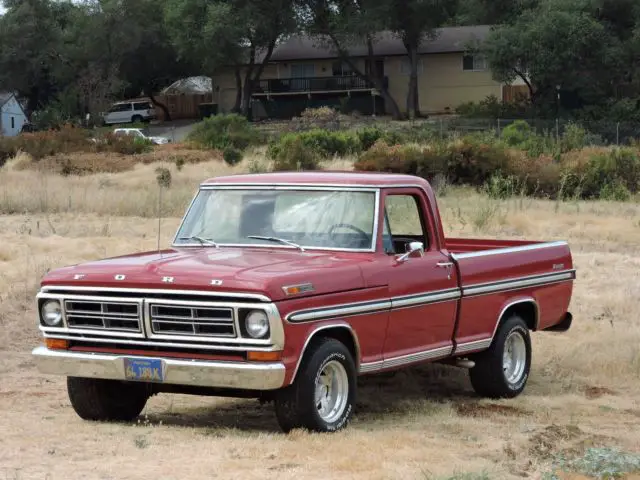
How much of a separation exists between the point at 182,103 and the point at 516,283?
72.1m

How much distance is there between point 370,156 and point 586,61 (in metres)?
32.2

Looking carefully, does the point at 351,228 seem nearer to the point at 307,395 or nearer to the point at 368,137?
the point at 307,395

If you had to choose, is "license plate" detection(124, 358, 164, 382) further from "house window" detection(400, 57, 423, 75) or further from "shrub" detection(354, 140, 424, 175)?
"house window" detection(400, 57, 423, 75)

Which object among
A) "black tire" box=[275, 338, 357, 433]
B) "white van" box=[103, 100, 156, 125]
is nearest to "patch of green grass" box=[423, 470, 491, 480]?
"black tire" box=[275, 338, 357, 433]

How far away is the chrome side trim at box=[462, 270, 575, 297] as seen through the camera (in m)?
10.0

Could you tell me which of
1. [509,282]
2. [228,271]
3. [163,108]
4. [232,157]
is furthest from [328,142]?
[163,108]

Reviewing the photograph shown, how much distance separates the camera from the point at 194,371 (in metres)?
Result: 7.92

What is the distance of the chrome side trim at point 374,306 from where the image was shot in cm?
805

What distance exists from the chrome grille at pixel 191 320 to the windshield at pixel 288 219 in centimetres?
131

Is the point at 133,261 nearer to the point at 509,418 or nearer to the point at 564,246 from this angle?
the point at 509,418

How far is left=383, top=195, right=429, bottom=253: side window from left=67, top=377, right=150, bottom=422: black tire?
2376 millimetres

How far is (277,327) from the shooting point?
779 cm

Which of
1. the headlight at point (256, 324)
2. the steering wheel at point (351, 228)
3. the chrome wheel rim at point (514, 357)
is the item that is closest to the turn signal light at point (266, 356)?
the headlight at point (256, 324)

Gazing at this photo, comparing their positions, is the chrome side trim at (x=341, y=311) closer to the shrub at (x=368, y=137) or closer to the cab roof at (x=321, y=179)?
the cab roof at (x=321, y=179)
